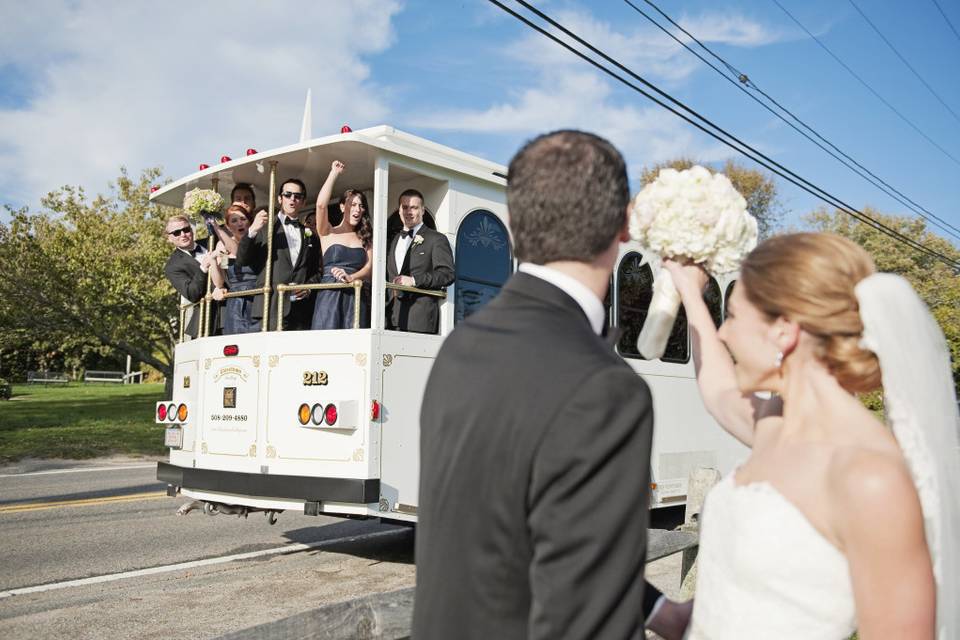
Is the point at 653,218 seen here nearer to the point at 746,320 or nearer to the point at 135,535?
the point at 746,320

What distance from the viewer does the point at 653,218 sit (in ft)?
7.71

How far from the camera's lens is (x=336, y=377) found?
263 inches

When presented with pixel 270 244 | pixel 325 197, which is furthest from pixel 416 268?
pixel 270 244

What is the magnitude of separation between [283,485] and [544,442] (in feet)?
18.3

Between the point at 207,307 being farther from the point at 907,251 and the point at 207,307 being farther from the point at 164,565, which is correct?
the point at 907,251

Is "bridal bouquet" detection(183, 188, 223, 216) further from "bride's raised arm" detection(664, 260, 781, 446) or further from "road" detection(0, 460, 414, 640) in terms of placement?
"bride's raised arm" detection(664, 260, 781, 446)

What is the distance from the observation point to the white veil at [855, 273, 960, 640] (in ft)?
6.22

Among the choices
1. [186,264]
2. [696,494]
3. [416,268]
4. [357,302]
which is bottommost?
[696,494]

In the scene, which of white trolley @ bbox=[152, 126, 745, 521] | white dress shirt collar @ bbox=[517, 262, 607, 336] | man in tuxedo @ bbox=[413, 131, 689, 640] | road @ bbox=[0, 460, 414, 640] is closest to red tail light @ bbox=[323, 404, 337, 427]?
white trolley @ bbox=[152, 126, 745, 521]

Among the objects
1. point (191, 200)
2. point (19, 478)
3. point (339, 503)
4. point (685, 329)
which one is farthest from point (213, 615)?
point (19, 478)

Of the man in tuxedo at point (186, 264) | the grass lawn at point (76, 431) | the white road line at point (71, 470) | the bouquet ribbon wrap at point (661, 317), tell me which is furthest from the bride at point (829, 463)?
the grass lawn at point (76, 431)

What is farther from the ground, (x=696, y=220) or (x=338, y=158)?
(x=338, y=158)

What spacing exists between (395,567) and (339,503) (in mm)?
1535

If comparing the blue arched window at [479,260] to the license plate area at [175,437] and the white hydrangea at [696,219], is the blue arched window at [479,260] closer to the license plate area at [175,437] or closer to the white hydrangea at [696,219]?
the license plate area at [175,437]
